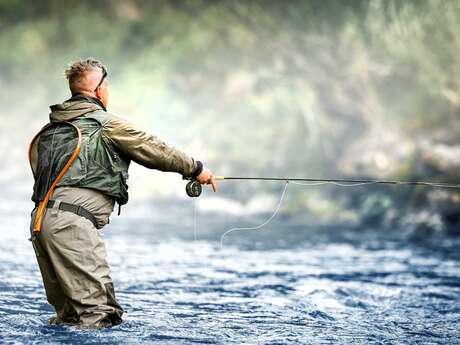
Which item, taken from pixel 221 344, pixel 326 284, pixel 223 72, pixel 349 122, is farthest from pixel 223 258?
pixel 223 72

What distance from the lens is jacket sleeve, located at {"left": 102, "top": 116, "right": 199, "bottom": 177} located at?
142 inches

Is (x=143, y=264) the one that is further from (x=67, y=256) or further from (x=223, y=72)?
(x=223, y=72)

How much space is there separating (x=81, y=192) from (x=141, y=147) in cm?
44

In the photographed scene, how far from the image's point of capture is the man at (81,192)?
3.53 meters

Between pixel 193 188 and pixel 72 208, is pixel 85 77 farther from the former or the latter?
pixel 193 188

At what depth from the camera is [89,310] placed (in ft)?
11.7

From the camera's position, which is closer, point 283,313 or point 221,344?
point 221,344

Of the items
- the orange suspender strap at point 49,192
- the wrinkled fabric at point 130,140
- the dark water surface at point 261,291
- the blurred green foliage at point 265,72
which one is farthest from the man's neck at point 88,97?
the blurred green foliage at point 265,72

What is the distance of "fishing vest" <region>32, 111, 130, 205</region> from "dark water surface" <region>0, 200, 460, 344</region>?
2.77 feet

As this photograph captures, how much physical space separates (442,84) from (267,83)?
699 centimetres

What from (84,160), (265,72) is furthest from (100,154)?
(265,72)

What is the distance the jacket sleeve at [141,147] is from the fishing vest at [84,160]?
0.05 meters

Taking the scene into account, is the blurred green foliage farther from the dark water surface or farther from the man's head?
the man's head

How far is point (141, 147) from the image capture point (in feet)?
11.9
